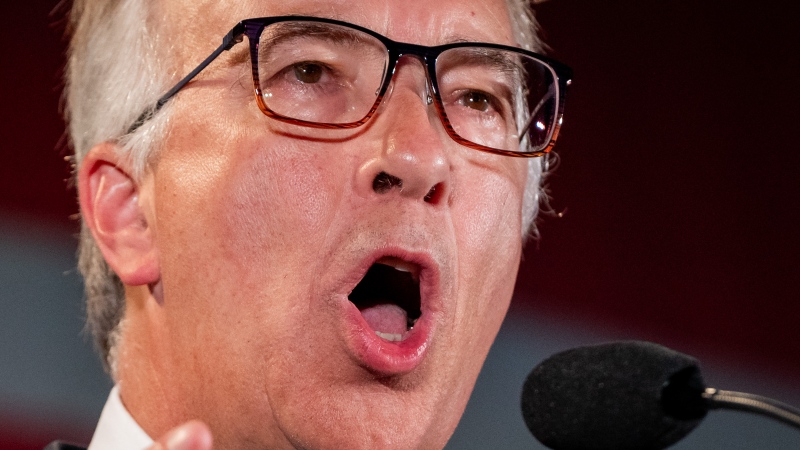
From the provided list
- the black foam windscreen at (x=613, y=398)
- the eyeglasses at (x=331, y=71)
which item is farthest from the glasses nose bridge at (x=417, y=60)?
the black foam windscreen at (x=613, y=398)

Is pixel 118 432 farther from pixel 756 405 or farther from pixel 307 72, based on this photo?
pixel 756 405

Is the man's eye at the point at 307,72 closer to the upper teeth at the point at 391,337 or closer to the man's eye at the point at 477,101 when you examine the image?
the man's eye at the point at 477,101

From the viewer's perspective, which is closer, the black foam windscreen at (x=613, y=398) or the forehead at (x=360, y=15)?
the black foam windscreen at (x=613, y=398)

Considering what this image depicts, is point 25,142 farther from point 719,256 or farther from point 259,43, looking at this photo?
point 719,256

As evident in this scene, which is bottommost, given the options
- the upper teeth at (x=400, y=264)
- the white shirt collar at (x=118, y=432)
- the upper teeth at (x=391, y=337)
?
the white shirt collar at (x=118, y=432)

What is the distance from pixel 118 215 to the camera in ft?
4.37

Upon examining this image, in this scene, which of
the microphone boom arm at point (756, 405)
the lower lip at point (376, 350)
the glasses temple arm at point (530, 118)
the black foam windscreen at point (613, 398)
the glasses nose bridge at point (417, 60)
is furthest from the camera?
the glasses temple arm at point (530, 118)

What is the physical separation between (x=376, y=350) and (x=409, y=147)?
0.86 feet

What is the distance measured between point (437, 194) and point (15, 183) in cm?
115

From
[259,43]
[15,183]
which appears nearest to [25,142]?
[15,183]

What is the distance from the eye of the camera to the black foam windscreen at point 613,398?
92cm

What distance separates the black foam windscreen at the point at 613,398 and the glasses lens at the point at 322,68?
1.47ft

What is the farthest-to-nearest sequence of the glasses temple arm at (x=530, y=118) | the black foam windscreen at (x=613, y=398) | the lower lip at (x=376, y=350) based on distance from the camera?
the glasses temple arm at (x=530, y=118) < the lower lip at (x=376, y=350) < the black foam windscreen at (x=613, y=398)

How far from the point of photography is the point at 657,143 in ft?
8.36
